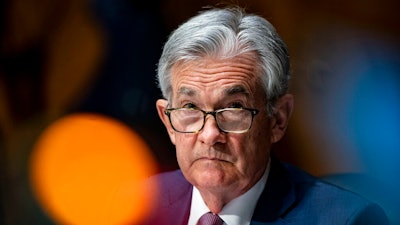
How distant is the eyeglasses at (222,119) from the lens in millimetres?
1427

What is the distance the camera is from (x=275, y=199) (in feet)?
5.08

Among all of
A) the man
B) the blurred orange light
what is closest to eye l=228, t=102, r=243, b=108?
the man

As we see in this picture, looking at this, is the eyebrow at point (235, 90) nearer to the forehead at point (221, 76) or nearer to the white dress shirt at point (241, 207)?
the forehead at point (221, 76)

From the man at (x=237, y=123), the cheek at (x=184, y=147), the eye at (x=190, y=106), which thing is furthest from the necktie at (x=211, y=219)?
the eye at (x=190, y=106)

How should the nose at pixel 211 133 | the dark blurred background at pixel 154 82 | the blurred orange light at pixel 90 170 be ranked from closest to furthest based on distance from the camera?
the nose at pixel 211 133, the dark blurred background at pixel 154 82, the blurred orange light at pixel 90 170

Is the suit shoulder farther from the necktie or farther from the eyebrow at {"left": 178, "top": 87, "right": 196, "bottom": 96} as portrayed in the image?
the eyebrow at {"left": 178, "top": 87, "right": 196, "bottom": 96}

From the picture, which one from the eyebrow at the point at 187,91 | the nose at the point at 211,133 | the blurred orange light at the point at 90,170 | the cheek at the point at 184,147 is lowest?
the blurred orange light at the point at 90,170

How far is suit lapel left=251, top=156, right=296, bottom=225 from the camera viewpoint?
153 centimetres

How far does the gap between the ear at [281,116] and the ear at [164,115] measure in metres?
0.26

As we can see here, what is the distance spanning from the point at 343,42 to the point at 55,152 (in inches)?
34.8

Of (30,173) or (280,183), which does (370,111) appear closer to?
(280,183)

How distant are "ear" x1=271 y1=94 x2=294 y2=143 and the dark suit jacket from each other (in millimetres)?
97

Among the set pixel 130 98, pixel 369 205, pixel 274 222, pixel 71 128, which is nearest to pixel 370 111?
pixel 369 205

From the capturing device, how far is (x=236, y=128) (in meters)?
1.45
